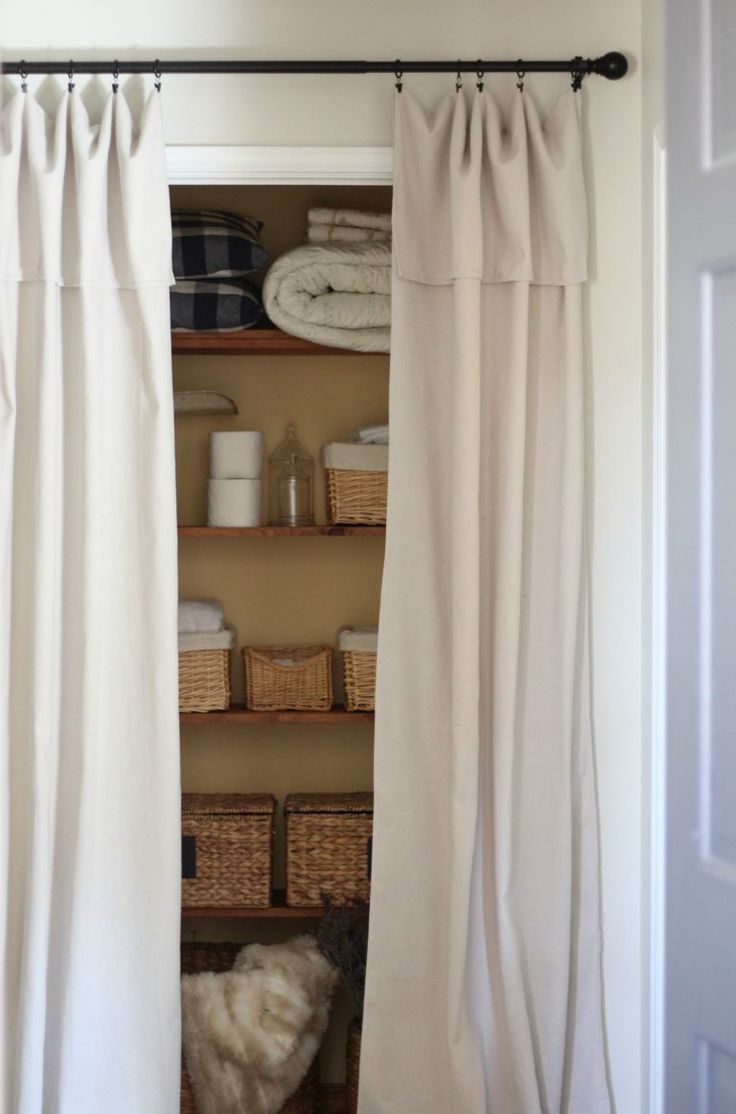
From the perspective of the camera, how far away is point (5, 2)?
105 inches

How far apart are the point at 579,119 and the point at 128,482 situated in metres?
1.25

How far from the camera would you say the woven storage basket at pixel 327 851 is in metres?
3.34

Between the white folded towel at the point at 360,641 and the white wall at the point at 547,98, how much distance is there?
33.1 inches

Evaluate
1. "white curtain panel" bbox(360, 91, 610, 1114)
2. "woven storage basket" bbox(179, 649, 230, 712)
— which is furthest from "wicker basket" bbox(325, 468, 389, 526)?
"white curtain panel" bbox(360, 91, 610, 1114)

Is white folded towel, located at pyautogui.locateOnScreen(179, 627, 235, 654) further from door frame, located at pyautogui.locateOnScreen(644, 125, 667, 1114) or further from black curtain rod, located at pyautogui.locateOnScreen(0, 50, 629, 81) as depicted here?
black curtain rod, located at pyautogui.locateOnScreen(0, 50, 629, 81)

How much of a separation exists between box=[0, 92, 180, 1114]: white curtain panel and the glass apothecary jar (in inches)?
36.1

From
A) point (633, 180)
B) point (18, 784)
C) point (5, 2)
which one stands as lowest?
point (18, 784)

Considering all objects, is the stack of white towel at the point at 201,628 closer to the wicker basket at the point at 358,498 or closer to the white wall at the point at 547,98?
the wicker basket at the point at 358,498

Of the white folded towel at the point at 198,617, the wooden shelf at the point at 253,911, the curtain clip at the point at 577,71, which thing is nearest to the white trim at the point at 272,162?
the curtain clip at the point at 577,71

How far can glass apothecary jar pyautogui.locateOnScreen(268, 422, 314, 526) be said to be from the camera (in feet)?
11.5

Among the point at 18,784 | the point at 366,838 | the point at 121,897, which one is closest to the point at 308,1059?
the point at 366,838

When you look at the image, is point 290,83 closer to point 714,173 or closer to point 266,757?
point 714,173

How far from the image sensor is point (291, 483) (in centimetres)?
352

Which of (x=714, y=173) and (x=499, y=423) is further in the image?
(x=499, y=423)
